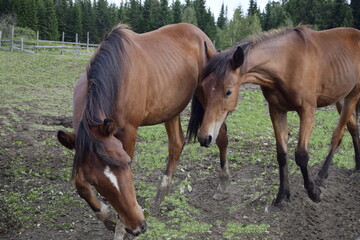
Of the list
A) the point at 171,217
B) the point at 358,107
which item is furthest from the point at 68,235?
the point at 358,107

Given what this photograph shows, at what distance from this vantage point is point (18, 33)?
1412 inches

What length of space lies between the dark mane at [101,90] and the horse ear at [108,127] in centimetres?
8

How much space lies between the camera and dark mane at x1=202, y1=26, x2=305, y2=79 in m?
3.48

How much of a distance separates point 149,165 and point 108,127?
9.48 feet

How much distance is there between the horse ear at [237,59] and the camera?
3352 millimetres

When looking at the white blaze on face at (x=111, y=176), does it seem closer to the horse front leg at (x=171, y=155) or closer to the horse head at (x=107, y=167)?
the horse head at (x=107, y=167)

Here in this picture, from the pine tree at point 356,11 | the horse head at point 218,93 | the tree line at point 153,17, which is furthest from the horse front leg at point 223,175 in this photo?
the pine tree at point 356,11

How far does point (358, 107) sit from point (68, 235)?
485 centimetres

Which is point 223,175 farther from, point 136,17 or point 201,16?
point 201,16

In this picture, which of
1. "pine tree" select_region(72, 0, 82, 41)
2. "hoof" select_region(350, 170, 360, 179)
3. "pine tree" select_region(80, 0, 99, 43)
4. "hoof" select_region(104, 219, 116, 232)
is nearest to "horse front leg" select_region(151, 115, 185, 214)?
"hoof" select_region(104, 219, 116, 232)

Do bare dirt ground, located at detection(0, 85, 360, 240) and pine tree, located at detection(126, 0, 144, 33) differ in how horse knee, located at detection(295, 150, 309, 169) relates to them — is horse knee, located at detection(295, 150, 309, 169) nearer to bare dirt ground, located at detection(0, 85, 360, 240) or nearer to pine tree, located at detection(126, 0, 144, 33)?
bare dirt ground, located at detection(0, 85, 360, 240)

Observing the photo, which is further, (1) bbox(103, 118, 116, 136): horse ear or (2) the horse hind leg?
(2) the horse hind leg

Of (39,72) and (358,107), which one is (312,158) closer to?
(358,107)

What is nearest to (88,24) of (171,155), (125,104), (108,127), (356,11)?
(356,11)
